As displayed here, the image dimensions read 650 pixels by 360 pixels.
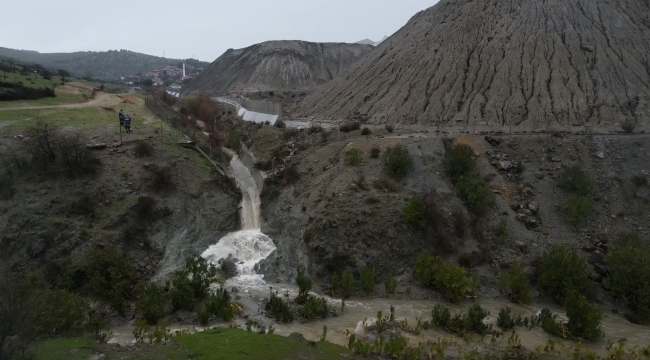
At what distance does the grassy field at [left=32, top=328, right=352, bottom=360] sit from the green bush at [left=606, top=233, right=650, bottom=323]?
1357 centimetres

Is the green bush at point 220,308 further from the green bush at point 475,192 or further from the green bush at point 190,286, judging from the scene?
the green bush at point 475,192

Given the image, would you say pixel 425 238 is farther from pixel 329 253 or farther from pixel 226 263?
pixel 226 263

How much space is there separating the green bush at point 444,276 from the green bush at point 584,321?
14.5ft

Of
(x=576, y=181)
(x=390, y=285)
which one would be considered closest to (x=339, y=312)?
(x=390, y=285)

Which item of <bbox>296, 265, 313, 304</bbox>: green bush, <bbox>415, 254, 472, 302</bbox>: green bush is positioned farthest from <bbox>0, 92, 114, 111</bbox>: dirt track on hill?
<bbox>415, 254, 472, 302</bbox>: green bush

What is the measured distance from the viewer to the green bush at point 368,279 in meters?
20.4

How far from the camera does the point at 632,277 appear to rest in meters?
19.0

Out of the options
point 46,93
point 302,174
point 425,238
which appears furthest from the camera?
point 46,93

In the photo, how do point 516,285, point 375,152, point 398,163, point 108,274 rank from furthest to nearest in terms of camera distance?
point 375,152, point 398,163, point 516,285, point 108,274

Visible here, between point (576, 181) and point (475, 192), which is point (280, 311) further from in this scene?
point (576, 181)

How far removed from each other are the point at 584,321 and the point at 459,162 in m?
12.1

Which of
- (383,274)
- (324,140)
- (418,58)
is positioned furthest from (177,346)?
(418,58)

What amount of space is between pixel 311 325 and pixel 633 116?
31.3 meters

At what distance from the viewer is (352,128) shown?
1350 inches
